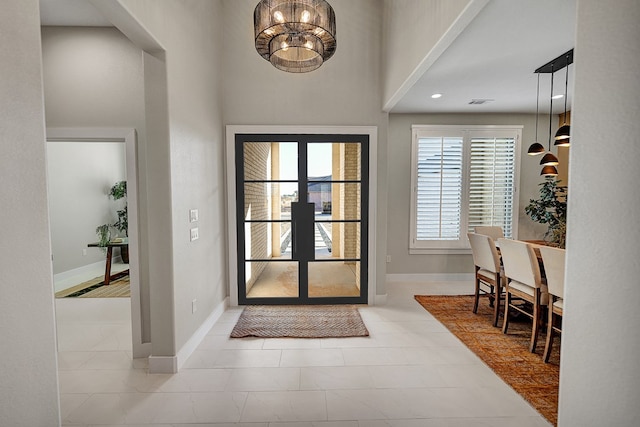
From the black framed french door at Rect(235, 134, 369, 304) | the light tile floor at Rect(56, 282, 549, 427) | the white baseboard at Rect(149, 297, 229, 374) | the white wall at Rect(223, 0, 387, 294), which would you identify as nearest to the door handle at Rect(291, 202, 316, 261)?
the black framed french door at Rect(235, 134, 369, 304)

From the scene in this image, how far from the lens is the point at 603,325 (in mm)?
1052

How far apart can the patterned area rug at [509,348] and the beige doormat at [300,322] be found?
1.06 m

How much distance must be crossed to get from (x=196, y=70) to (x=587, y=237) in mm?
3269

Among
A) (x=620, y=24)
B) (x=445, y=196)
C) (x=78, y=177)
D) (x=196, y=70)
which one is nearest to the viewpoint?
(x=620, y=24)

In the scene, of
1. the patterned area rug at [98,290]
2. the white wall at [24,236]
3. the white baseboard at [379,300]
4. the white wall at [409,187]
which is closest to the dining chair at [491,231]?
the white wall at [409,187]

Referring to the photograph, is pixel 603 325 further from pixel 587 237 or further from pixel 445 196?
pixel 445 196

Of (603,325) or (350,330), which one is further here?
(350,330)

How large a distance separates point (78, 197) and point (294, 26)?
239 inches

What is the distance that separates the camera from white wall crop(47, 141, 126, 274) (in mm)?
5613

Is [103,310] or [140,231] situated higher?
[140,231]

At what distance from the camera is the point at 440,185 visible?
5066mm

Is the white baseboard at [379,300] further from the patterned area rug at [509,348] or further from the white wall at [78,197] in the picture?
the white wall at [78,197]

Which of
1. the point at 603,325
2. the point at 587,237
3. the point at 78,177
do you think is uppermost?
the point at 78,177

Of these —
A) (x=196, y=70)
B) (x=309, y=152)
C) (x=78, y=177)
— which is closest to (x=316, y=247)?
(x=309, y=152)
